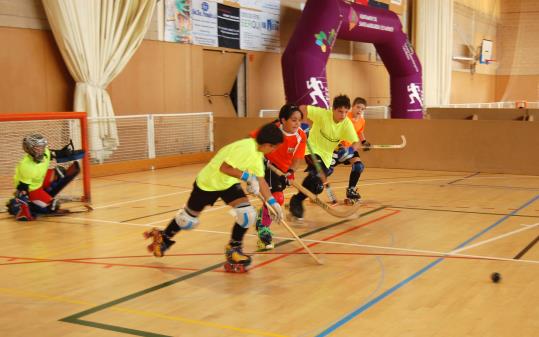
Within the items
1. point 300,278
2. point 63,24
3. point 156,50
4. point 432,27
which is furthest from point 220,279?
point 432,27

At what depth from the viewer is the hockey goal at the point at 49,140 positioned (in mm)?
9492

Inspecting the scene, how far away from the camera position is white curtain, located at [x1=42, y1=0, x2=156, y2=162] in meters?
12.9

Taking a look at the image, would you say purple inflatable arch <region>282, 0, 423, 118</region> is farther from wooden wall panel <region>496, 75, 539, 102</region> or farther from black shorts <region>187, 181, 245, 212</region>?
wooden wall panel <region>496, 75, 539, 102</region>

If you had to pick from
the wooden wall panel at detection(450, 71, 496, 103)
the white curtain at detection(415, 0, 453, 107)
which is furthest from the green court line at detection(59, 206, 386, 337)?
the wooden wall panel at detection(450, 71, 496, 103)

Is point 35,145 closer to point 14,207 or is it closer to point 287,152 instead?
point 14,207

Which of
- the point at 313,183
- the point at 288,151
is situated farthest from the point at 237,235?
the point at 313,183

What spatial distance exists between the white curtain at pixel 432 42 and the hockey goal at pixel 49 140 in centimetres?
1587

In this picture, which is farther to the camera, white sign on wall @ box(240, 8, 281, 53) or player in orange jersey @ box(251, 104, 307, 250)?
white sign on wall @ box(240, 8, 281, 53)

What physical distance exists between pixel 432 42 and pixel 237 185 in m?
20.9

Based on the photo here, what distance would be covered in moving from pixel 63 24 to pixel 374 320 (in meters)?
10.3

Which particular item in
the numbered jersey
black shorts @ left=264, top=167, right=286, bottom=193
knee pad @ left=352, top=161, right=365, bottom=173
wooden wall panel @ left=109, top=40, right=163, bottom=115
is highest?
wooden wall panel @ left=109, top=40, right=163, bottom=115

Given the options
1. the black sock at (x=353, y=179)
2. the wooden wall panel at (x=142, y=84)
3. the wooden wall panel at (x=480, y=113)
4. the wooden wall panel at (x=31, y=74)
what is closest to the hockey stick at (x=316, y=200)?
the black sock at (x=353, y=179)

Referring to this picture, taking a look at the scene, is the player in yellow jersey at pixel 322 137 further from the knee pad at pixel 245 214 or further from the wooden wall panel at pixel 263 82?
the wooden wall panel at pixel 263 82

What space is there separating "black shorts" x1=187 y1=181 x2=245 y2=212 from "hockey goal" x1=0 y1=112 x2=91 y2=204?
408 centimetres
